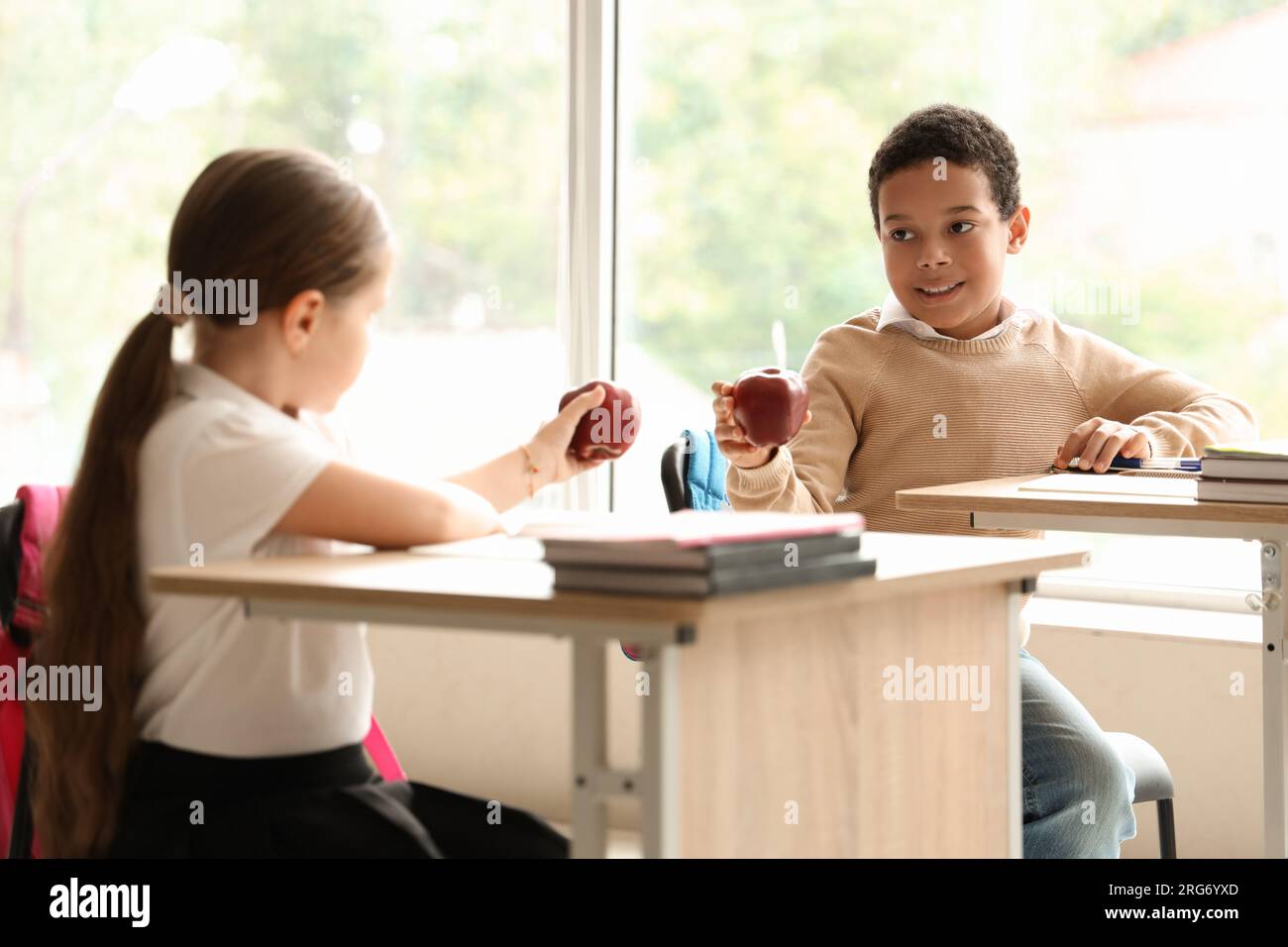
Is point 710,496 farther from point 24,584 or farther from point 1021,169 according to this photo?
point 1021,169

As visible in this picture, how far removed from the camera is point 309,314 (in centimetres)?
189

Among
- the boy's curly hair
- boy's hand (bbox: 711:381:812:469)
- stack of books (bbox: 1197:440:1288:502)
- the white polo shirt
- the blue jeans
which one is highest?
the boy's curly hair

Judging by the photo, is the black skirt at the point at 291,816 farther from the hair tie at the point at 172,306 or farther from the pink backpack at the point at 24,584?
the hair tie at the point at 172,306

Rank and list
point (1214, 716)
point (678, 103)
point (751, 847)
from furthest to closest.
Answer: point (678, 103)
point (1214, 716)
point (751, 847)

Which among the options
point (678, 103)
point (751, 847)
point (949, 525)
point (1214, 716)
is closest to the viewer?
point (751, 847)

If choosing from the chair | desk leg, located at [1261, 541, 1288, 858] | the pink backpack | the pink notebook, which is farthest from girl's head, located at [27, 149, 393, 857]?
desk leg, located at [1261, 541, 1288, 858]

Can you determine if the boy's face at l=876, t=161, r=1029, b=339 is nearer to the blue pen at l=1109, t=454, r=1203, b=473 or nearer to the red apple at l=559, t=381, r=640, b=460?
the blue pen at l=1109, t=454, r=1203, b=473

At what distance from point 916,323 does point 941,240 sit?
14cm

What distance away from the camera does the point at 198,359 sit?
6.30 feet

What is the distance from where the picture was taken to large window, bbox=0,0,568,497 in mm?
4484

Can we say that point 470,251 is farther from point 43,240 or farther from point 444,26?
point 43,240

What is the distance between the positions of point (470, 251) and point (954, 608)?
2.79 metres

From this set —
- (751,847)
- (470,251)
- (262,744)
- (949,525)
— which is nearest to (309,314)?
(262,744)

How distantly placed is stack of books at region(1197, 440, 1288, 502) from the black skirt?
106 cm
